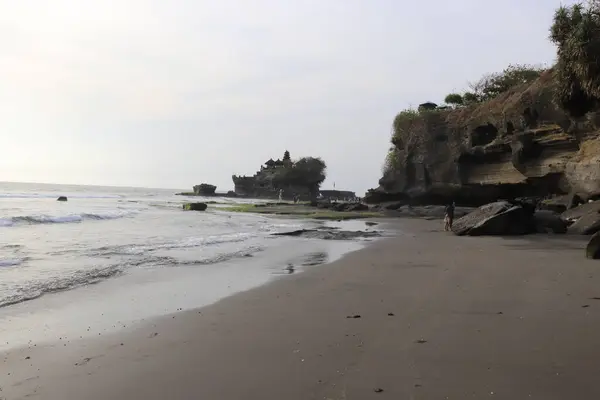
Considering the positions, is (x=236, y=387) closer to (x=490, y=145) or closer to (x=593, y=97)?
(x=593, y=97)

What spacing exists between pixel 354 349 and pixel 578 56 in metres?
16.3

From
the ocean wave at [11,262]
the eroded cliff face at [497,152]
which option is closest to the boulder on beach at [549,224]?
the eroded cliff face at [497,152]

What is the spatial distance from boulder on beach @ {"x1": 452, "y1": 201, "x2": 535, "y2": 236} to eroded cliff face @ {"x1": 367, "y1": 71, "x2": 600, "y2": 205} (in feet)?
13.4

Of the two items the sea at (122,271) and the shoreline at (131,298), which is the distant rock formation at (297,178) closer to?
the sea at (122,271)

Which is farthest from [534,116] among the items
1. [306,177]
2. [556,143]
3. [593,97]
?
[306,177]

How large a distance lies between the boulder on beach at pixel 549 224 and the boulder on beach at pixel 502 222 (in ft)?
0.87

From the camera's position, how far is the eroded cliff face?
22.6 meters

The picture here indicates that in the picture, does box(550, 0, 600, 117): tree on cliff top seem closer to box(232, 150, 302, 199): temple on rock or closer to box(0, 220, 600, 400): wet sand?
box(0, 220, 600, 400): wet sand

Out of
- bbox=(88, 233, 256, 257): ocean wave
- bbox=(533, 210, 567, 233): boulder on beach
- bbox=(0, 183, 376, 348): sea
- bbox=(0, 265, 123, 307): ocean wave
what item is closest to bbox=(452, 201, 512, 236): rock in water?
bbox=(533, 210, 567, 233): boulder on beach

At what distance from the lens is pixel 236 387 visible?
4113mm

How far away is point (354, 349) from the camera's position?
16.4 feet

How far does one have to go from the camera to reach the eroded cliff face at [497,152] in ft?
74.2

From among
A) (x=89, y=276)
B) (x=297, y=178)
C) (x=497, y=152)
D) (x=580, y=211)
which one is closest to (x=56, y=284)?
(x=89, y=276)

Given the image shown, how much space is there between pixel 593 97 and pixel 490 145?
14.2 meters
